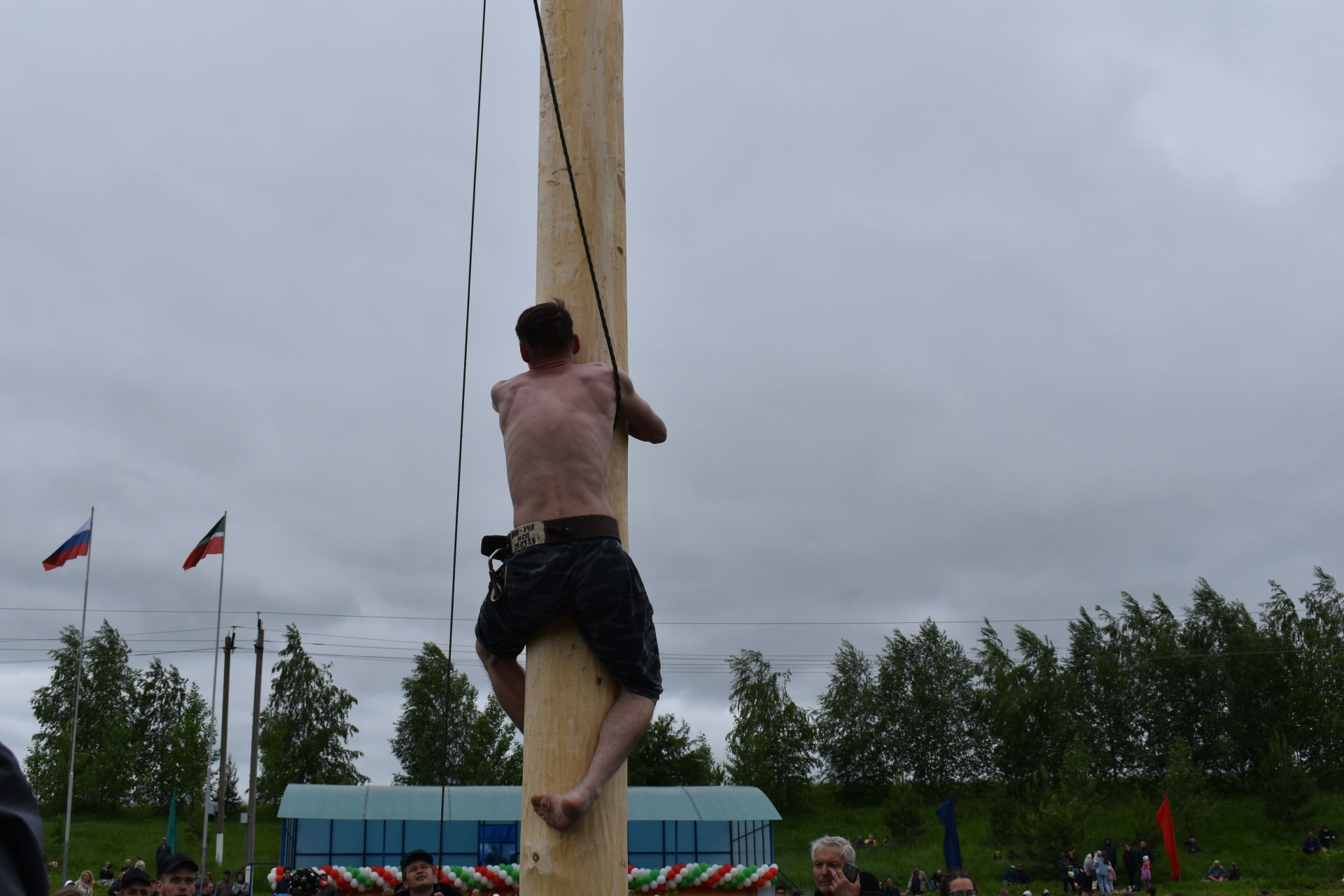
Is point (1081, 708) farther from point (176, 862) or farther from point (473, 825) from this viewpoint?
point (176, 862)

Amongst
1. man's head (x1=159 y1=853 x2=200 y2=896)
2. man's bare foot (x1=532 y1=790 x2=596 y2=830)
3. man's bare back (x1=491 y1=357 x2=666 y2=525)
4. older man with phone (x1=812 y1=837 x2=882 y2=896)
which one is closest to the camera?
man's bare foot (x1=532 y1=790 x2=596 y2=830)

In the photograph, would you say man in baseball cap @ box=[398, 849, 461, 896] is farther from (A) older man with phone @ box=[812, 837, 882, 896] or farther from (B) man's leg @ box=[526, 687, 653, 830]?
(B) man's leg @ box=[526, 687, 653, 830]

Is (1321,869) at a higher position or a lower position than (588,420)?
lower

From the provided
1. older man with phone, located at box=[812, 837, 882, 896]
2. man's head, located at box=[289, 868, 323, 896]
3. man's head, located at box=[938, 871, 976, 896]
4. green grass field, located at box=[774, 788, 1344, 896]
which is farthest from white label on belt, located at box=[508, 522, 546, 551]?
green grass field, located at box=[774, 788, 1344, 896]

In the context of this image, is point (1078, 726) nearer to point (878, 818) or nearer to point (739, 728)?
point (878, 818)

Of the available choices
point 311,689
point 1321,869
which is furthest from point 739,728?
point 1321,869

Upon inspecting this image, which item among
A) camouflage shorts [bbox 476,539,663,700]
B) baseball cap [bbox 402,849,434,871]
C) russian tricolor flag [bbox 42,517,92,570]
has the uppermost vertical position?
russian tricolor flag [bbox 42,517,92,570]

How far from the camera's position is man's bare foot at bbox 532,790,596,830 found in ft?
8.25

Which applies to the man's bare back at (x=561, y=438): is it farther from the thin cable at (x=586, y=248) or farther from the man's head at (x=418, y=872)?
the man's head at (x=418, y=872)

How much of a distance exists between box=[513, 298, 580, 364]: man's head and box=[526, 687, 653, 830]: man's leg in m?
0.87

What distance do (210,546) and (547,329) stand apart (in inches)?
1177

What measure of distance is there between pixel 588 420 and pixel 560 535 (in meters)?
0.29

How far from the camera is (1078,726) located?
61.6m

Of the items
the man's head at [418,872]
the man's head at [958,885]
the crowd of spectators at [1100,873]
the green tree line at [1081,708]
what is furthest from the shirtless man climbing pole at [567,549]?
the green tree line at [1081,708]
